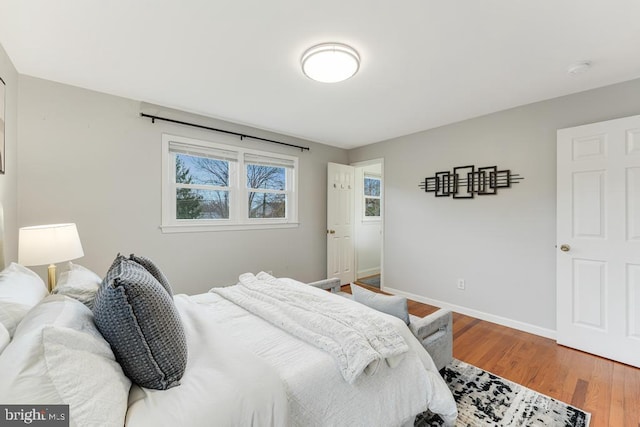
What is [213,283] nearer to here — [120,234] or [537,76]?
[120,234]

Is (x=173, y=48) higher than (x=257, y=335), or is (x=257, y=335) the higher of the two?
(x=173, y=48)

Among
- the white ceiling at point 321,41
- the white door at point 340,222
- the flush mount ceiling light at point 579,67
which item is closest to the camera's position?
the white ceiling at point 321,41

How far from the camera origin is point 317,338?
1.35m

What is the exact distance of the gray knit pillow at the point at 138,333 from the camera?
0.94 meters

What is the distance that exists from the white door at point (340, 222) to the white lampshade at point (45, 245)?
3.15 meters

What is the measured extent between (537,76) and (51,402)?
341 cm

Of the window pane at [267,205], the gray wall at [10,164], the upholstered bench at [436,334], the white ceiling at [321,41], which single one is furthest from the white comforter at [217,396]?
the window pane at [267,205]

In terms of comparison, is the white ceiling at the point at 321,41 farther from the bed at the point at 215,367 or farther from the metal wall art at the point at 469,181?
the bed at the point at 215,367

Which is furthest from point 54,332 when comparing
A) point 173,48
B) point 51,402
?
point 173,48

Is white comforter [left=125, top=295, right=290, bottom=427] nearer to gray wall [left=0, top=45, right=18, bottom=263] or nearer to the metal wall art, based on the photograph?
gray wall [left=0, top=45, right=18, bottom=263]

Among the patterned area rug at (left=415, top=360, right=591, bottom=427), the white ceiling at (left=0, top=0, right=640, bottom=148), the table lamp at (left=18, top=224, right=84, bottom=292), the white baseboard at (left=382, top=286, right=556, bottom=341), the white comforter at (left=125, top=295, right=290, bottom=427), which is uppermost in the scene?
the white ceiling at (left=0, top=0, right=640, bottom=148)

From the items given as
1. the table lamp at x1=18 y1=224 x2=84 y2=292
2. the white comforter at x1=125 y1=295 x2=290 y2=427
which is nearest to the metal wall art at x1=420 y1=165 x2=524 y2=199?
the white comforter at x1=125 y1=295 x2=290 y2=427

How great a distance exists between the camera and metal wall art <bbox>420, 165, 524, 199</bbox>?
9.98 feet

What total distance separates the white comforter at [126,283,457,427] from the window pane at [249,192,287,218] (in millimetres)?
2179
